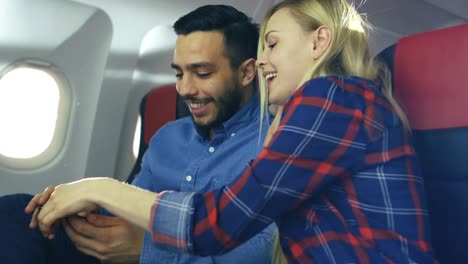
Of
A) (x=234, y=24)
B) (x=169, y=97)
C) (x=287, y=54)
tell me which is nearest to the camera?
(x=287, y=54)

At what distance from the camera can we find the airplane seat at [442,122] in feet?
3.51

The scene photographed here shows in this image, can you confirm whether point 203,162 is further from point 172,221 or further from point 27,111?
point 27,111

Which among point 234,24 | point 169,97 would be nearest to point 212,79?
point 234,24

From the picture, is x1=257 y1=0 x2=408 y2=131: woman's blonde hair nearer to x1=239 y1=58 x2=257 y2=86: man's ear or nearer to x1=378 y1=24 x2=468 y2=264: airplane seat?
x1=378 y1=24 x2=468 y2=264: airplane seat

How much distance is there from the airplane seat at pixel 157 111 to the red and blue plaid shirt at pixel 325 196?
1014mm

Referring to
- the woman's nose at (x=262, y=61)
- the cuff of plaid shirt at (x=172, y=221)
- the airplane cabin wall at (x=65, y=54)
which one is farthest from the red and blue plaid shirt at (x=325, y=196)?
the airplane cabin wall at (x=65, y=54)

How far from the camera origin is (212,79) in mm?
1650

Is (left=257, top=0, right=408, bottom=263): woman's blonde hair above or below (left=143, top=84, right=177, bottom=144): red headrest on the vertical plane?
above

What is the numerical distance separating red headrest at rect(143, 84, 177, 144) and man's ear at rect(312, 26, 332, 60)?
3.01 feet

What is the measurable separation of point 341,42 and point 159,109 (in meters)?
1.02

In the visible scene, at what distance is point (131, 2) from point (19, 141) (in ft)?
2.18

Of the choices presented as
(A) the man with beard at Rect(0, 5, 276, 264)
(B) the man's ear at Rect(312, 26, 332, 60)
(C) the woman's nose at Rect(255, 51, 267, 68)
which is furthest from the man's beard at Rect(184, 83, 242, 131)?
(B) the man's ear at Rect(312, 26, 332, 60)

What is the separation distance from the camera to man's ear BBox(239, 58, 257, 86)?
5.65 ft

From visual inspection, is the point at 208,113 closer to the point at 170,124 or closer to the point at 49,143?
the point at 170,124
